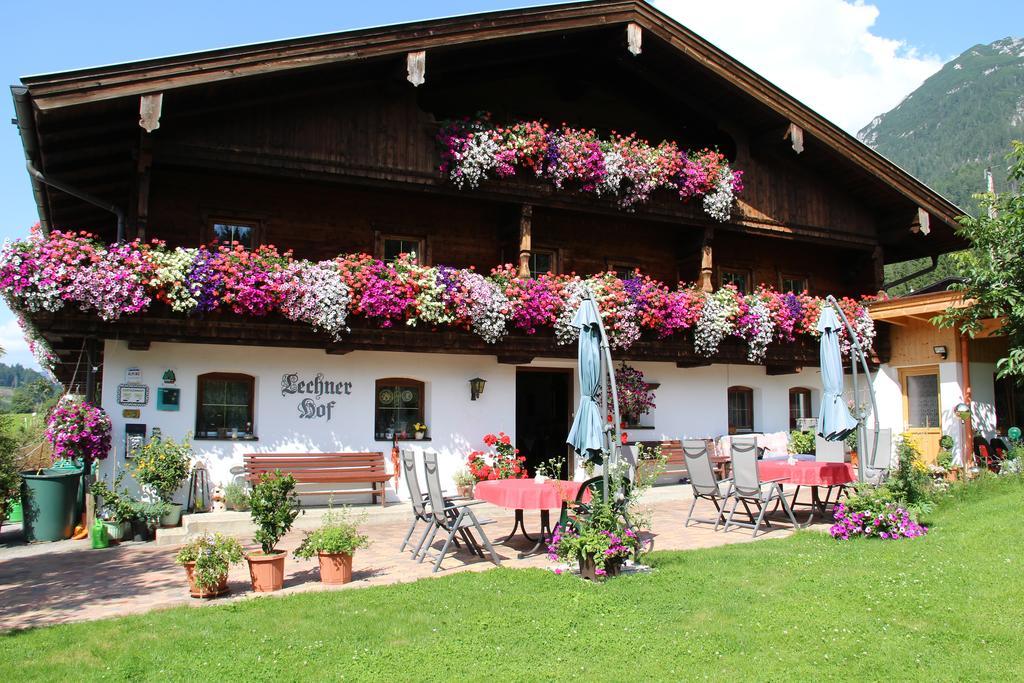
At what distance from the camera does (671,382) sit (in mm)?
15367

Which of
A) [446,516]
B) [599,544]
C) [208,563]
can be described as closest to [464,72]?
[446,516]

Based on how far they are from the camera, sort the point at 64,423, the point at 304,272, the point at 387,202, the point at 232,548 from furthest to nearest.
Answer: the point at 387,202
the point at 304,272
the point at 64,423
the point at 232,548

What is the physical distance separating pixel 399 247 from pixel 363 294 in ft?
7.56

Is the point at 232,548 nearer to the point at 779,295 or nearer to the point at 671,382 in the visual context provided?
the point at 671,382

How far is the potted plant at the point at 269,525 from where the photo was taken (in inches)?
282

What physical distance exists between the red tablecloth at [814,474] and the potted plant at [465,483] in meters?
4.65

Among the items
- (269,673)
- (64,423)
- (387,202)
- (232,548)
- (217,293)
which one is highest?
(387,202)

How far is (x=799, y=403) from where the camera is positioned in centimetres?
1714

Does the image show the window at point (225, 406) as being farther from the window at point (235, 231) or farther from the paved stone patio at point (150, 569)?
the window at point (235, 231)

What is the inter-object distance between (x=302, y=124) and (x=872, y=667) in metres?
10.5

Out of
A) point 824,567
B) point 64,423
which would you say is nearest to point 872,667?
point 824,567

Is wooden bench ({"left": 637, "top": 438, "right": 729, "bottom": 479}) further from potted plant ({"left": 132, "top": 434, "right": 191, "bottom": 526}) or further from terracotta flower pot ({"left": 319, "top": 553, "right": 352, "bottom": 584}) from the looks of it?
terracotta flower pot ({"left": 319, "top": 553, "right": 352, "bottom": 584})

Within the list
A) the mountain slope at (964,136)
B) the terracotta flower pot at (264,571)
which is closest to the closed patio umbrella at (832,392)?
the terracotta flower pot at (264,571)

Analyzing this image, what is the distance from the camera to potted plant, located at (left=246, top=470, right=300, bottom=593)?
282 inches
